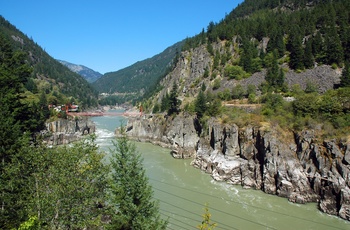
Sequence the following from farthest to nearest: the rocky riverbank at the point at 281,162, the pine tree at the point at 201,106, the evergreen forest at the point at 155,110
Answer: the pine tree at the point at 201,106 → the rocky riverbank at the point at 281,162 → the evergreen forest at the point at 155,110

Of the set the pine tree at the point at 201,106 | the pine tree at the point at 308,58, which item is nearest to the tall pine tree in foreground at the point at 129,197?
the pine tree at the point at 201,106

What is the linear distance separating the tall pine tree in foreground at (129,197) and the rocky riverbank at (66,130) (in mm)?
37477

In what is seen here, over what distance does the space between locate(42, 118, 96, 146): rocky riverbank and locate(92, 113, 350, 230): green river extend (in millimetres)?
26356

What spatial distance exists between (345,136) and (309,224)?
28.2 ft

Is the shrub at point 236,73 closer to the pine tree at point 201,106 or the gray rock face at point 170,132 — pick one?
the pine tree at point 201,106

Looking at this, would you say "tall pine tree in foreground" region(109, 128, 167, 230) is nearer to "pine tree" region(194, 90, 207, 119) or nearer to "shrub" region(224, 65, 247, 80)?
"pine tree" region(194, 90, 207, 119)

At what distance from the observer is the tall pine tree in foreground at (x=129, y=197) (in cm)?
1229

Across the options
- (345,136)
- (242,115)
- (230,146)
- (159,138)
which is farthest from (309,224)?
(159,138)

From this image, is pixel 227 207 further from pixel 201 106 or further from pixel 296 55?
pixel 296 55

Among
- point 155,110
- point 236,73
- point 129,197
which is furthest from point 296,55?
point 129,197

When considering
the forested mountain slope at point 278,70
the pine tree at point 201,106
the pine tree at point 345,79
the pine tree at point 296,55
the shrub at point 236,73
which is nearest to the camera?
the forested mountain slope at point 278,70

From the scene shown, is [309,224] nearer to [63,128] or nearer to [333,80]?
[333,80]

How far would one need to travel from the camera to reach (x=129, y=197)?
41.1 feet

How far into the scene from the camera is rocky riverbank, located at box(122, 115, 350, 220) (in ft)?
73.4
